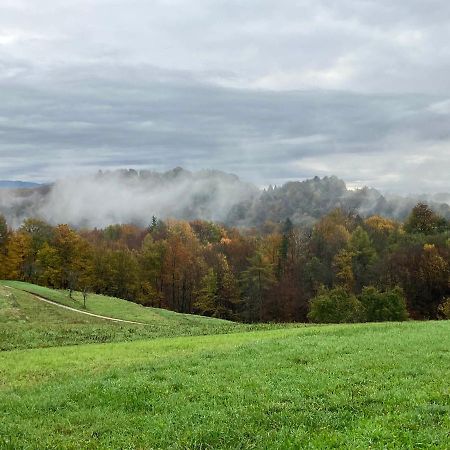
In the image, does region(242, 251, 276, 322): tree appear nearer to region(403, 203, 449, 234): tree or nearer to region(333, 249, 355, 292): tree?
region(333, 249, 355, 292): tree

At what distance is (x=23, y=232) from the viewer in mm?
105688

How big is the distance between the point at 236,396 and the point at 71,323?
109 feet

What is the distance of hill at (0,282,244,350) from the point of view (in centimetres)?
3488

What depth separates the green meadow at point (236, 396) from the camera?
38.0ft

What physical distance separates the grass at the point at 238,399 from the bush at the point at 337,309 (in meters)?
36.9

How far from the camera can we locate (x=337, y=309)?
203 feet

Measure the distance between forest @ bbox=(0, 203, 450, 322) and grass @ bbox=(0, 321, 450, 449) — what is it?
212 feet

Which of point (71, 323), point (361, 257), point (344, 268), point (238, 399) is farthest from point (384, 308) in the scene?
point (238, 399)

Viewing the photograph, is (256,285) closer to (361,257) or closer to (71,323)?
(361,257)

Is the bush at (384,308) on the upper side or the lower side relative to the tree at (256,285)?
upper

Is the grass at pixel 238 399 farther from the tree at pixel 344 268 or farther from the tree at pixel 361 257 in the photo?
the tree at pixel 344 268

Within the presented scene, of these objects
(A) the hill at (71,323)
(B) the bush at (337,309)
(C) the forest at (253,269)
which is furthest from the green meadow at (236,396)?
(C) the forest at (253,269)

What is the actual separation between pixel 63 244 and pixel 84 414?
8780cm

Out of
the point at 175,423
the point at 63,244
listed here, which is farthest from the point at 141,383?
the point at 63,244
